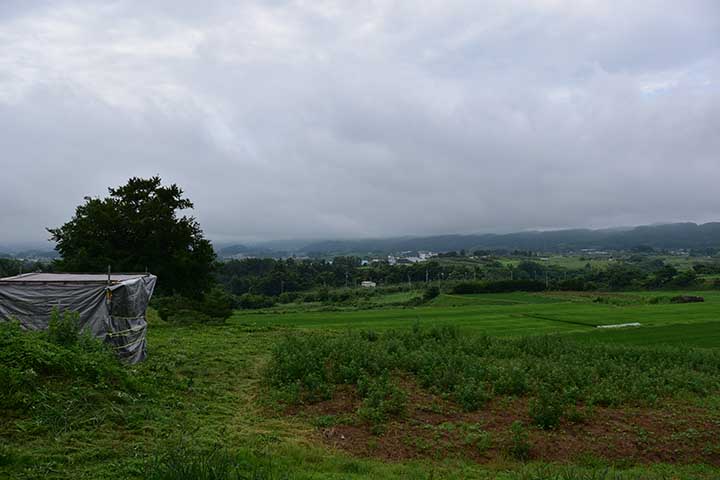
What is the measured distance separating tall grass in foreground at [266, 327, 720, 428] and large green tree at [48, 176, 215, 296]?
15404 mm

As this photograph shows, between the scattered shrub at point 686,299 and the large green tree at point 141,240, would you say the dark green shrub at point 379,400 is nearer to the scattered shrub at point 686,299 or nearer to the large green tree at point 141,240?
the large green tree at point 141,240

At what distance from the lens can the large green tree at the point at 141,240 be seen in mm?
26328

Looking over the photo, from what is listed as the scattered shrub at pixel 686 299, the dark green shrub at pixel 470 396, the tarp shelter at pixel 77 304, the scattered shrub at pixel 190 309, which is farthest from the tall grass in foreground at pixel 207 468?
the scattered shrub at pixel 686 299

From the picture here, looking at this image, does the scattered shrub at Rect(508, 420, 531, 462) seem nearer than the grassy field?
No

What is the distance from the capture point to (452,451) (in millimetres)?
7953

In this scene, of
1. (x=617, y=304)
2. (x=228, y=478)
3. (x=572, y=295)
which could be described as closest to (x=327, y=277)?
(x=572, y=295)

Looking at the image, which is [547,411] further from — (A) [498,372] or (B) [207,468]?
(B) [207,468]

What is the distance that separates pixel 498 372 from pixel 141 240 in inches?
863

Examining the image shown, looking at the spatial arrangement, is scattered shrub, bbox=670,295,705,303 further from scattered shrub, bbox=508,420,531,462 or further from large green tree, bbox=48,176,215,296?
scattered shrub, bbox=508,420,531,462

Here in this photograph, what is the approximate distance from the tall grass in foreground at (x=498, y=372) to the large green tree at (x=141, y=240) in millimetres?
15404

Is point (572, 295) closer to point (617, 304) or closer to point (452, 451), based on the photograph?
point (617, 304)

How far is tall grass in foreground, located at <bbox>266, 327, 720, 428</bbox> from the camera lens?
418 inches

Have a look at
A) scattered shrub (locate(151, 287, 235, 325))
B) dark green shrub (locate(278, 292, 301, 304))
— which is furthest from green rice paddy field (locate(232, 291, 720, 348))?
dark green shrub (locate(278, 292, 301, 304))

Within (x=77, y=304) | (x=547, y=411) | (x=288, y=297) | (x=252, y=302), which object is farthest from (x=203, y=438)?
(x=288, y=297)
